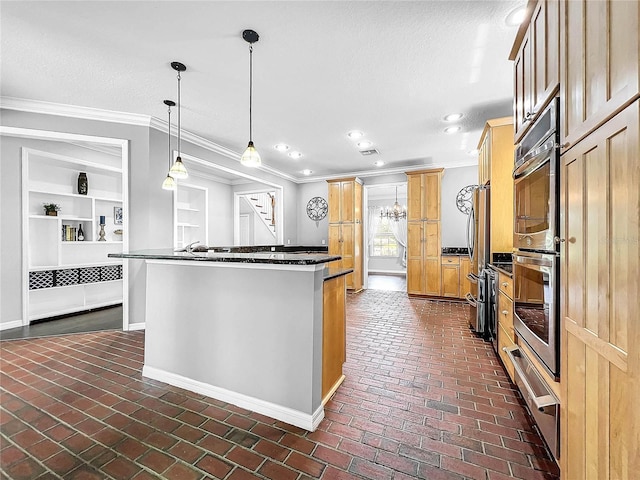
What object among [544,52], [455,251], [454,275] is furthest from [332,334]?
[455,251]

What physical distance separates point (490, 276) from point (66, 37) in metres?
4.47

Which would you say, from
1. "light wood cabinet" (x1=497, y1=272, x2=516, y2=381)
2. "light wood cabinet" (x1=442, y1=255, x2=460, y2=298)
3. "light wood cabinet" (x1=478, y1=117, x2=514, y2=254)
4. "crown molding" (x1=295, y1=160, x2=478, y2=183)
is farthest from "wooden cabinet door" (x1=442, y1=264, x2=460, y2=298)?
"light wood cabinet" (x1=497, y1=272, x2=516, y2=381)

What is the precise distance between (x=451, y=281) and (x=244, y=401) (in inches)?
180

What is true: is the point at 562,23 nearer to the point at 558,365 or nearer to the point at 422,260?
the point at 558,365

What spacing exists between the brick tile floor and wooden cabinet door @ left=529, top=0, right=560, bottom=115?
2.00 metres

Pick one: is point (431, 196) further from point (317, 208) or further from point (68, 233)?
point (68, 233)

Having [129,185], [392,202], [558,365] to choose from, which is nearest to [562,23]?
[558,365]

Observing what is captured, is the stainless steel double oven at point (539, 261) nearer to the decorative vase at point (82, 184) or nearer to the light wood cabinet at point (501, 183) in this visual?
the light wood cabinet at point (501, 183)

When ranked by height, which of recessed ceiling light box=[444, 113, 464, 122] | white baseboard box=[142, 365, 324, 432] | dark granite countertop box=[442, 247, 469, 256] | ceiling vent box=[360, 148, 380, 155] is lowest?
white baseboard box=[142, 365, 324, 432]

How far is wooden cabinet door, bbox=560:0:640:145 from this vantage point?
791mm

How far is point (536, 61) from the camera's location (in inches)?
62.4

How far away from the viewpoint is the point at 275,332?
1.92 m

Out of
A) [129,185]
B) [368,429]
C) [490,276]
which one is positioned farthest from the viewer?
[129,185]

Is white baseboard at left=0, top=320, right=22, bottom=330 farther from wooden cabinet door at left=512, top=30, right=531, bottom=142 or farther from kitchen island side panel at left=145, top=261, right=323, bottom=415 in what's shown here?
wooden cabinet door at left=512, top=30, right=531, bottom=142
